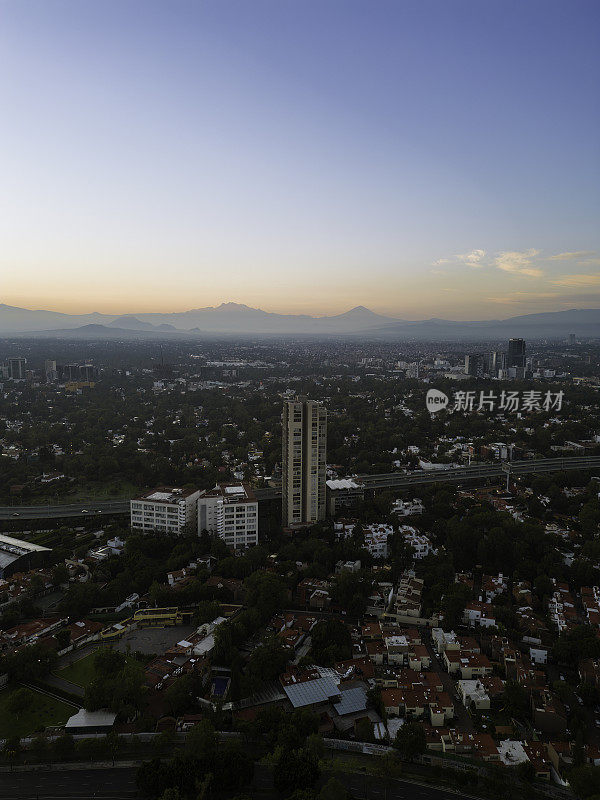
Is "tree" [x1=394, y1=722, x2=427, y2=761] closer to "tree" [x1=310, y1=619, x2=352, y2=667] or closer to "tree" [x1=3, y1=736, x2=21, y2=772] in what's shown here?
"tree" [x1=310, y1=619, x2=352, y2=667]

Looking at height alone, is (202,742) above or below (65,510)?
above

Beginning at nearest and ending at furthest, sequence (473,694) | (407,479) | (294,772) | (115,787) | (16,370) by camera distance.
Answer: (294,772), (115,787), (473,694), (407,479), (16,370)

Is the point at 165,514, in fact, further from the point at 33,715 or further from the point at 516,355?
the point at 516,355

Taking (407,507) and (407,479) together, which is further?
(407,479)

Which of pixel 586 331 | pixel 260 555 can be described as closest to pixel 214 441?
pixel 260 555

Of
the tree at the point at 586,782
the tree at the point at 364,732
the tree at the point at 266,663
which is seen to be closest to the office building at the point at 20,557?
the tree at the point at 266,663

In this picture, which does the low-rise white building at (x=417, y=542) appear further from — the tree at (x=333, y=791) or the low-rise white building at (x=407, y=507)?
the tree at (x=333, y=791)

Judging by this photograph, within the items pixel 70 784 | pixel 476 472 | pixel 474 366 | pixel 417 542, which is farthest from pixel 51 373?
pixel 70 784

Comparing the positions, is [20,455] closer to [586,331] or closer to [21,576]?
[21,576]
